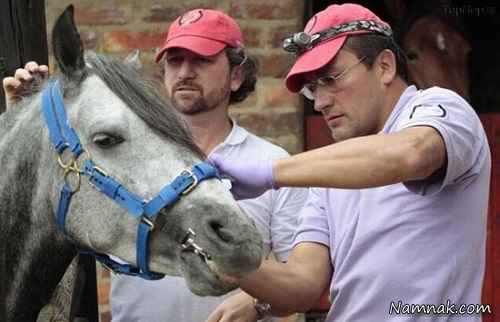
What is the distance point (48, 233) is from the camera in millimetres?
2879

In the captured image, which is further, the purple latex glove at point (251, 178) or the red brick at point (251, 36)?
the red brick at point (251, 36)

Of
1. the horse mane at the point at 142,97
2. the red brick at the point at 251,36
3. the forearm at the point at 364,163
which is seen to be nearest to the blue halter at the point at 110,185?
the horse mane at the point at 142,97

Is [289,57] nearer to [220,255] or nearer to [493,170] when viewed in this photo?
[493,170]

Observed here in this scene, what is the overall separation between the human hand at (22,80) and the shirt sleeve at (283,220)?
0.84 metres

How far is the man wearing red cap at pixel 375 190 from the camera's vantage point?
101 inches

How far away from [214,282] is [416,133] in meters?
0.60

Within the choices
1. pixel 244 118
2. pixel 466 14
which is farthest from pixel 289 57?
pixel 466 14

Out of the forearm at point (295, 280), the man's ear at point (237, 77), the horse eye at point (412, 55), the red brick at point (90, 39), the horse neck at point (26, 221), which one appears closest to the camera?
the horse neck at point (26, 221)

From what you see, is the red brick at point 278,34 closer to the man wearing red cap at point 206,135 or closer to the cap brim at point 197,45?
the man wearing red cap at point 206,135

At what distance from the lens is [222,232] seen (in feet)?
8.47

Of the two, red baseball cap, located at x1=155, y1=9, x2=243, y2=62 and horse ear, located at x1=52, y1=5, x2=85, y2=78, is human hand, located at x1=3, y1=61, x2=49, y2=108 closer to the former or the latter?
horse ear, located at x1=52, y1=5, x2=85, y2=78

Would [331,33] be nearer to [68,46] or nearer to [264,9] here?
[68,46]

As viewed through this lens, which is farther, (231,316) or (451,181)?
(231,316)

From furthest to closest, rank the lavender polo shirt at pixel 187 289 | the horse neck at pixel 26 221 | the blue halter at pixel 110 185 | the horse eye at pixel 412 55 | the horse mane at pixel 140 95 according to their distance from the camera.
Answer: the horse eye at pixel 412 55 → the lavender polo shirt at pixel 187 289 → the horse neck at pixel 26 221 → the horse mane at pixel 140 95 → the blue halter at pixel 110 185
